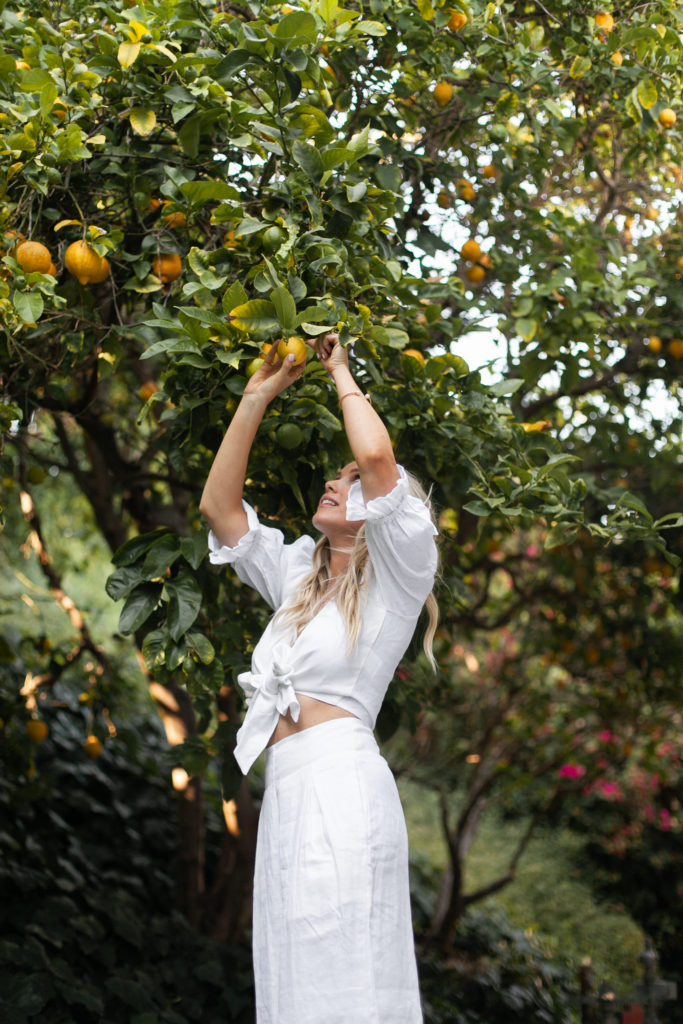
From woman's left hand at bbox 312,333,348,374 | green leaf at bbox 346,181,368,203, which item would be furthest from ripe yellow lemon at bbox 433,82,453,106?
woman's left hand at bbox 312,333,348,374

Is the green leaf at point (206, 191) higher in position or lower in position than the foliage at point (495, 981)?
higher

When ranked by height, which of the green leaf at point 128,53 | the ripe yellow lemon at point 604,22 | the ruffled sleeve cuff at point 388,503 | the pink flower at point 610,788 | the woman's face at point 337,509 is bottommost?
the pink flower at point 610,788

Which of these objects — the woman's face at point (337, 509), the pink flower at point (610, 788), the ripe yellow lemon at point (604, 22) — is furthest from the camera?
the pink flower at point (610, 788)

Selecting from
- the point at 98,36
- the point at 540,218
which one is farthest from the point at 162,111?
the point at 540,218

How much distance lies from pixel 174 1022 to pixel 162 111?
2425mm

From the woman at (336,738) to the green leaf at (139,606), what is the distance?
0.45ft

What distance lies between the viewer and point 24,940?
289cm

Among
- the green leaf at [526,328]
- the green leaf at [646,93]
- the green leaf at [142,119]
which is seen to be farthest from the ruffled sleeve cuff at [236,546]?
the green leaf at [646,93]

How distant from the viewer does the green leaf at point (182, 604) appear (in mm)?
1670

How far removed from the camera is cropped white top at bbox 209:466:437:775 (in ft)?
4.98

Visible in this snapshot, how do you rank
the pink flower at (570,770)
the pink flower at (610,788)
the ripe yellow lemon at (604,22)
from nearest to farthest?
the ripe yellow lemon at (604,22), the pink flower at (570,770), the pink flower at (610,788)

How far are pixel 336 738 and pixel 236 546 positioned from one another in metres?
0.42

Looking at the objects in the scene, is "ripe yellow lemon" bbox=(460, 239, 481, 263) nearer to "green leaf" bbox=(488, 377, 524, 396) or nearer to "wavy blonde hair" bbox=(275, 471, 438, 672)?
"green leaf" bbox=(488, 377, 524, 396)

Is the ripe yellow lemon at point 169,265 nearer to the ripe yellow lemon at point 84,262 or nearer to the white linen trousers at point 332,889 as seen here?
the ripe yellow lemon at point 84,262
